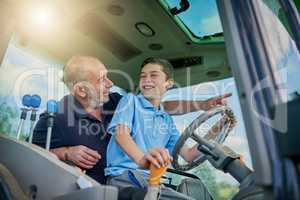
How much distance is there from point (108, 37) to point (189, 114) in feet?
2.35

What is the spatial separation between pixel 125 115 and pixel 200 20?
32.8 inches

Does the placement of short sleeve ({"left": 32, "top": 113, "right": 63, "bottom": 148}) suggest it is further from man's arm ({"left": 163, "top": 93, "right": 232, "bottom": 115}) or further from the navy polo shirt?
man's arm ({"left": 163, "top": 93, "right": 232, "bottom": 115})

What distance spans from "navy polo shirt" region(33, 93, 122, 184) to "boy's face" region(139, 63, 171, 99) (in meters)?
0.42

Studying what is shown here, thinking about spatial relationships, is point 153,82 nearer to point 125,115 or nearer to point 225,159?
point 125,115

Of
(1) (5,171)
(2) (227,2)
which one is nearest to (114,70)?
(1) (5,171)

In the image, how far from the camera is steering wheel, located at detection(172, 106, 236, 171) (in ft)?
5.88

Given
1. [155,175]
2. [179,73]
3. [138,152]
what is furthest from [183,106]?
[155,175]

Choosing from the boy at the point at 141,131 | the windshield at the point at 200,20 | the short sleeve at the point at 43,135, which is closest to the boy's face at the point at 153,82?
the boy at the point at 141,131

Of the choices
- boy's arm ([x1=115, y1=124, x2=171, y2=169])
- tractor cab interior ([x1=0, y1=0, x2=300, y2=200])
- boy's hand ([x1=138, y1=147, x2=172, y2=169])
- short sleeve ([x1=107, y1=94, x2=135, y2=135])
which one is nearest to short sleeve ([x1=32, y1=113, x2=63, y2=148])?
tractor cab interior ([x1=0, y1=0, x2=300, y2=200])

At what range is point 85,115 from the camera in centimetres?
246

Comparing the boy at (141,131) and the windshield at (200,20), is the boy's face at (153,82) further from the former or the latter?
the windshield at (200,20)

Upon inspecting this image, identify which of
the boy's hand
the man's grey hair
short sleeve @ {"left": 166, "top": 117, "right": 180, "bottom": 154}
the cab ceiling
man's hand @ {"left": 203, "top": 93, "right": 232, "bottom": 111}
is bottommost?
the boy's hand

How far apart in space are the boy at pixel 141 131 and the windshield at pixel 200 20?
32 cm

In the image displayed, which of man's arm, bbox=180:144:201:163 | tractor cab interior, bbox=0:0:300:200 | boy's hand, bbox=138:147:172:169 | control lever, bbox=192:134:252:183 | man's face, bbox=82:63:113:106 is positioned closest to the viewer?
tractor cab interior, bbox=0:0:300:200
